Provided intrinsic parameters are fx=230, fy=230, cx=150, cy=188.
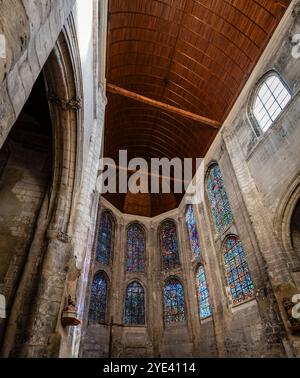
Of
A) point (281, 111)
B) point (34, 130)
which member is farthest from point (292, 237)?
point (34, 130)

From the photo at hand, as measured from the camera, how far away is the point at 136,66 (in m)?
11.9

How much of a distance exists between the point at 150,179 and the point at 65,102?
14.7 metres

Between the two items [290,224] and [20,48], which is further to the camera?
[290,224]

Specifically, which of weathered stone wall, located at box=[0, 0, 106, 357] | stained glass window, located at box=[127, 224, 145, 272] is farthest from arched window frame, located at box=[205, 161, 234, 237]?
weathered stone wall, located at box=[0, 0, 106, 357]

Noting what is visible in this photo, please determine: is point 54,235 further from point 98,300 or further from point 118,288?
point 118,288

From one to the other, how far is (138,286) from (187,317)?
358 centimetres

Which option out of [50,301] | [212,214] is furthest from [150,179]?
[50,301]

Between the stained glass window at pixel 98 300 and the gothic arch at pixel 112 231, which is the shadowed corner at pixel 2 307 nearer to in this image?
the stained glass window at pixel 98 300

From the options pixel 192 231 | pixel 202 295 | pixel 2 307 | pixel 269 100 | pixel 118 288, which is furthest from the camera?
pixel 192 231

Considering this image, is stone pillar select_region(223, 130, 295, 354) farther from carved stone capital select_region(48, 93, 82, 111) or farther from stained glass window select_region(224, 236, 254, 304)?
carved stone capital select_region(48, 93, 82, 111)

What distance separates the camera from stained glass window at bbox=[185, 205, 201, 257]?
46.6 ft

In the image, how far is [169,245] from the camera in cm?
1662

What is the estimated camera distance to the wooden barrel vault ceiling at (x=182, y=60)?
30.1 ft

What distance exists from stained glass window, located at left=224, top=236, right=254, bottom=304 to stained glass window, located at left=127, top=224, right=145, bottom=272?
6960 mm
